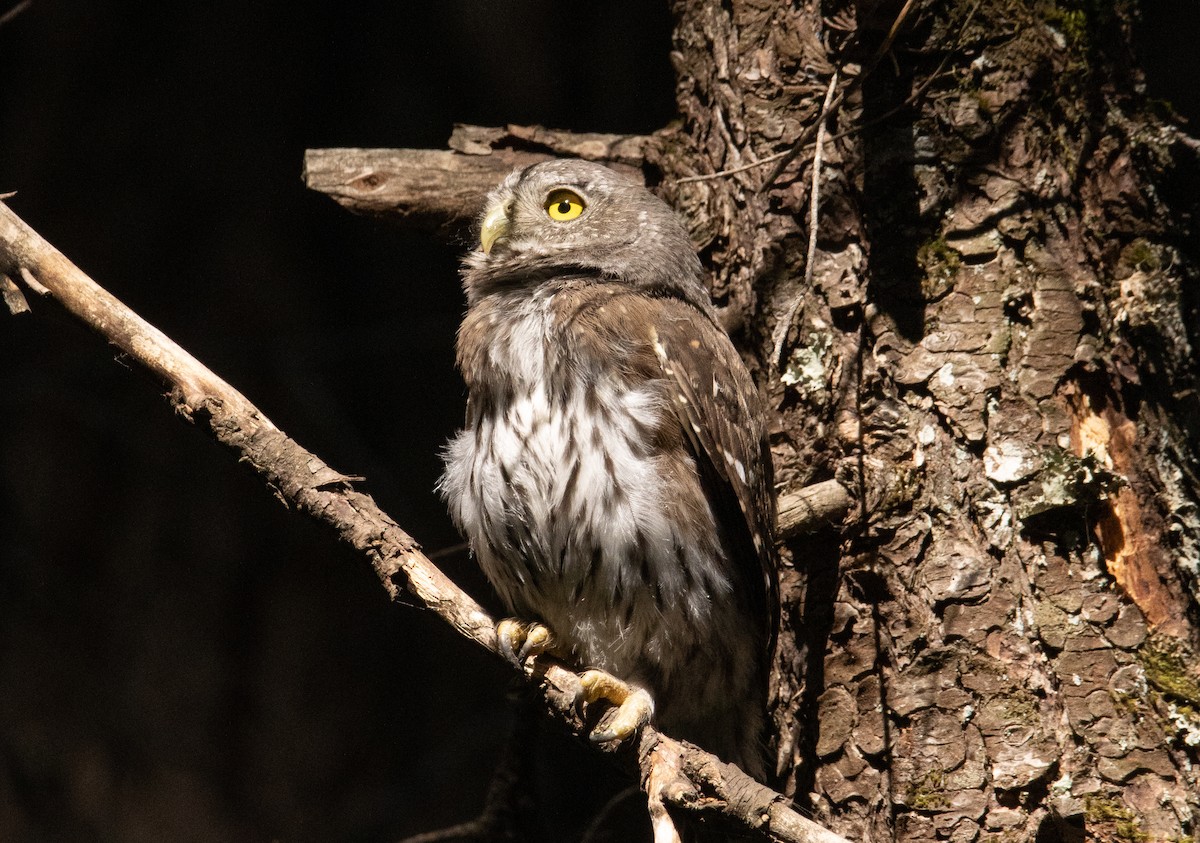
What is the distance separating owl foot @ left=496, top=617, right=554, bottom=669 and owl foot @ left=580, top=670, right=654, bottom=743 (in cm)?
16

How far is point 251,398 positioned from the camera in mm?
4508

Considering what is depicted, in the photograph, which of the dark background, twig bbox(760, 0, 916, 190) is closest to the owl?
twig bbox(760, 0, 916, 190)

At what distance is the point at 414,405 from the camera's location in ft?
16.1

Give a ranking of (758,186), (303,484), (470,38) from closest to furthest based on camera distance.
→ 1. (303,484)
2. (758,186)
3. (470,38)

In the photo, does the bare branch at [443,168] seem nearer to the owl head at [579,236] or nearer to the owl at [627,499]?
the owl head at [579,236]

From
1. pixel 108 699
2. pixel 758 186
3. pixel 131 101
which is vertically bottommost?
pixel 108 699

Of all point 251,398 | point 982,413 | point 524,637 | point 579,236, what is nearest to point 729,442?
point 982,413

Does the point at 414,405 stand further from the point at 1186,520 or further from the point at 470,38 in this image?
the point at 1186,520

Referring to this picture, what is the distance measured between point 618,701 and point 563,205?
5.34 feet

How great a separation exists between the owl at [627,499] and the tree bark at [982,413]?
0.16 meters

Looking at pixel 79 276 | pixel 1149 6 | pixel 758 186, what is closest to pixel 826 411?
pixel 758 186

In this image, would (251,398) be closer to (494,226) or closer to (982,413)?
(494,226)

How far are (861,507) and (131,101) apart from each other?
11.5 feet

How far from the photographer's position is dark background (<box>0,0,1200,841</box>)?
14.3 feet
